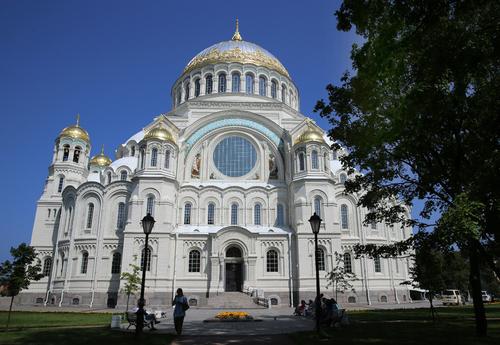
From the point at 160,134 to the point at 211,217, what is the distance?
860 centimetres

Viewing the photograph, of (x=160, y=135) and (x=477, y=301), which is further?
(x=160, y=135)

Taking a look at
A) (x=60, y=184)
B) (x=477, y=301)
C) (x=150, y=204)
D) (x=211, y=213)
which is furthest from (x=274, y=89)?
(x=477, y=301)

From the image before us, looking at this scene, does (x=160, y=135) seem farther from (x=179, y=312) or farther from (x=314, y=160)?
(x=179, y=312)

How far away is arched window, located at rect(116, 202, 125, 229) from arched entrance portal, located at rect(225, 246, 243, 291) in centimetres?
933

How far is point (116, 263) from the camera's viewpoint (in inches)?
1264

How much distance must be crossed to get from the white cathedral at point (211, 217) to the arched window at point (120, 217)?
0.10m

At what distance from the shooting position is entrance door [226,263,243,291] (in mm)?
32375

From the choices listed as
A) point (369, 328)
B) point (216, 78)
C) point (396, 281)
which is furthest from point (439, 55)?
point (216, 78)

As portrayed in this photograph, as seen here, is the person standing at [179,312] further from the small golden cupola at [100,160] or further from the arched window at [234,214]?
the small golden cupola at [100,160]

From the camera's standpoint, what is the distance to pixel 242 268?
105 ft

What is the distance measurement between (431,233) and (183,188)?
83.9ft

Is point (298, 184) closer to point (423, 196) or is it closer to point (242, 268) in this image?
point (242, 268)

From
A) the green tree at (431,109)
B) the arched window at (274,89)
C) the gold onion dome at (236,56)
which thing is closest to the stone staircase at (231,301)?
the green tree at (431,109)

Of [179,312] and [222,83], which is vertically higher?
[222,83]
